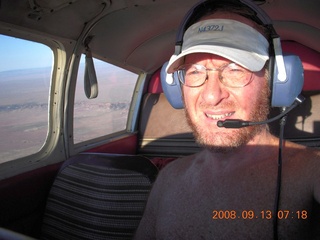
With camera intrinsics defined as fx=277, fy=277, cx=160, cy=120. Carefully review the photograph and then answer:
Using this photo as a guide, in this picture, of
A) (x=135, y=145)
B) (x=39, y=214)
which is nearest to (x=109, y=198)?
(x=39, y=214)

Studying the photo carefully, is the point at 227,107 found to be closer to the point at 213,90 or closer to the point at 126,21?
the point at 213,90

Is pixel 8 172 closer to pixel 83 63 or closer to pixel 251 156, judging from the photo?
pixel 83 63

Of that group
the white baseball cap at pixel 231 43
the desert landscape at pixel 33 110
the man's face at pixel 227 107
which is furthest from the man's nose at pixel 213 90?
the desert landscape at pixel 33 110

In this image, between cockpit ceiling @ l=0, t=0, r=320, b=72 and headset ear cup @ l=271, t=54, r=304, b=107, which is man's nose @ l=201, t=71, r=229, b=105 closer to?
headset ear cup @ l=271, t=54, r=304, b=107

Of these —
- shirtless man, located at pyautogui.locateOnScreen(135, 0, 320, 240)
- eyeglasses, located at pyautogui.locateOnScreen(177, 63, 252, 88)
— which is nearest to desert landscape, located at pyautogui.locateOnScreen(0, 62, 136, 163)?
shirtless man, located at pyautogui.locateOnScreen(135, 0, 320, 240)

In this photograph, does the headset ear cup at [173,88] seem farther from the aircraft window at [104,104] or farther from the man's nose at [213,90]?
the aircraft window at [104,104]
